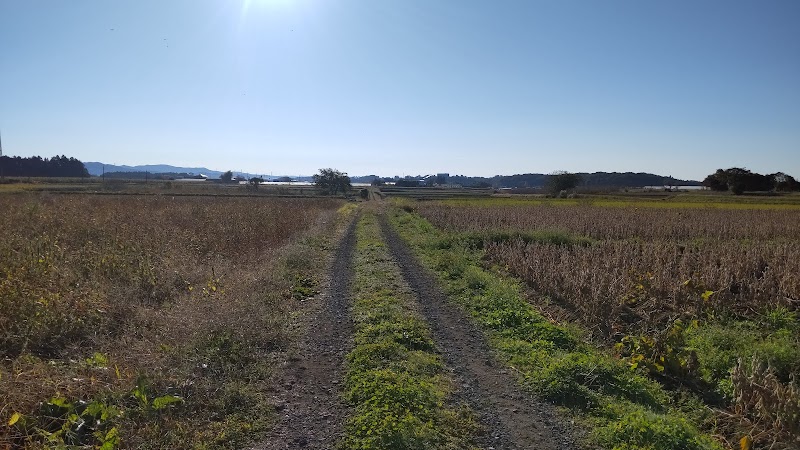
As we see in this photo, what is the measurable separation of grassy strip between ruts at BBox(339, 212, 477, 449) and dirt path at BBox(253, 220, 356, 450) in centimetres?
18

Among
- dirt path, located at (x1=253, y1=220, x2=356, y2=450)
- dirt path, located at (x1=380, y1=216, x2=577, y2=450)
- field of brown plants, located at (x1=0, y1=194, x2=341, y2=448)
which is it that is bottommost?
dirt path, located at (x1=380, y1=216, x2=577, y2=450)

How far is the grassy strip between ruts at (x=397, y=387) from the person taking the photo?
174 inches

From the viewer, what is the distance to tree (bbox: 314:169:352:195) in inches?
3483

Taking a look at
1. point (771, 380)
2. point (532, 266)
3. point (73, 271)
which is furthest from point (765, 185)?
point (73, 271)

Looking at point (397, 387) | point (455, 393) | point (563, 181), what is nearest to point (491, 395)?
point (455, 393)

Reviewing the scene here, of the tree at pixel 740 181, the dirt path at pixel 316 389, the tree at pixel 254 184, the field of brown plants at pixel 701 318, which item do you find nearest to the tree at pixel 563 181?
the tree at pixel 740 181

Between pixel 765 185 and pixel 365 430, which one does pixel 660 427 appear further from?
pixel 765 185

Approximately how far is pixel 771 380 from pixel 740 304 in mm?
4763

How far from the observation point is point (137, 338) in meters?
6.72

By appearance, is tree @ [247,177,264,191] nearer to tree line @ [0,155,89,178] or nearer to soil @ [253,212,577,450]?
tree line @ [0,155,89,178]

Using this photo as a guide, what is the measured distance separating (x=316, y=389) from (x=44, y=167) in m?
136

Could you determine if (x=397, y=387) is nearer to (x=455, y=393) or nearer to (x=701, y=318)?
(x=455, y=393)

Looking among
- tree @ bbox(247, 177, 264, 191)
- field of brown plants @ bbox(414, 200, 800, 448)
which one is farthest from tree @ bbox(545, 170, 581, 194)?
field of brown plants @ bbox(414, 200, 800, 448)

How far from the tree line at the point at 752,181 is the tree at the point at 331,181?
6708cm
